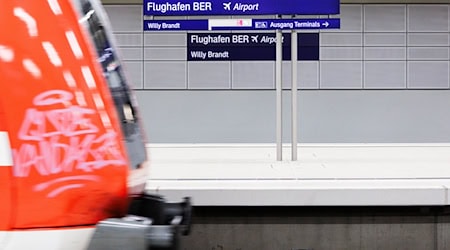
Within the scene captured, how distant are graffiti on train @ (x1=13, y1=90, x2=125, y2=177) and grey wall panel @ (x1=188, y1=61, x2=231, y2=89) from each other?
524 inches

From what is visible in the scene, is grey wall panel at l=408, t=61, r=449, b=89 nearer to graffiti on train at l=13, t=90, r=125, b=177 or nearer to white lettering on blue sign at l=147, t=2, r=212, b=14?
white lettering on blue sign at l=147, t=2, r=212, b=14

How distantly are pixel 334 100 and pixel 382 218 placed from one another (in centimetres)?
1022

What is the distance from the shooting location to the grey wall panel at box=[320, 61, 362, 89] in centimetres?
1591

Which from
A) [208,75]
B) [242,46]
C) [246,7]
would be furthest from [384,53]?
[246,7]

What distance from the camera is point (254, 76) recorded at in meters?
16.0

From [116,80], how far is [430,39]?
13.9 meters

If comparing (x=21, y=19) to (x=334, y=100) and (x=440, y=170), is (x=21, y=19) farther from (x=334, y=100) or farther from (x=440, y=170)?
(x=334, y=100)

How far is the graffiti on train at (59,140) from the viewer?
8.04ft

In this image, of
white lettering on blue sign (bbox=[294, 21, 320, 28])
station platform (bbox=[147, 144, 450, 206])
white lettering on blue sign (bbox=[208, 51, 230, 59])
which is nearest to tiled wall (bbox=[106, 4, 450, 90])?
white lettering on blue sign (bbox=[208, 51, 230, 59])

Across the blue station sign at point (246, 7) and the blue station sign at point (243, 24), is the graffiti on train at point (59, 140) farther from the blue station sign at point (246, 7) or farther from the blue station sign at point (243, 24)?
the blue station sign at point (243, 24)

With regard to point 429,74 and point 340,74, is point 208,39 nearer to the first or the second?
point 340,74

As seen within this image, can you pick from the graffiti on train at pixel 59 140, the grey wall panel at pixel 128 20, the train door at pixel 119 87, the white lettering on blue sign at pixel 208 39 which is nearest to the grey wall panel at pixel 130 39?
the grey wall panel at pixel 128 20

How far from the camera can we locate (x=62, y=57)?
259cm

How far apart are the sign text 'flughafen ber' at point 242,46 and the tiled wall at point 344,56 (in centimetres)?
21
